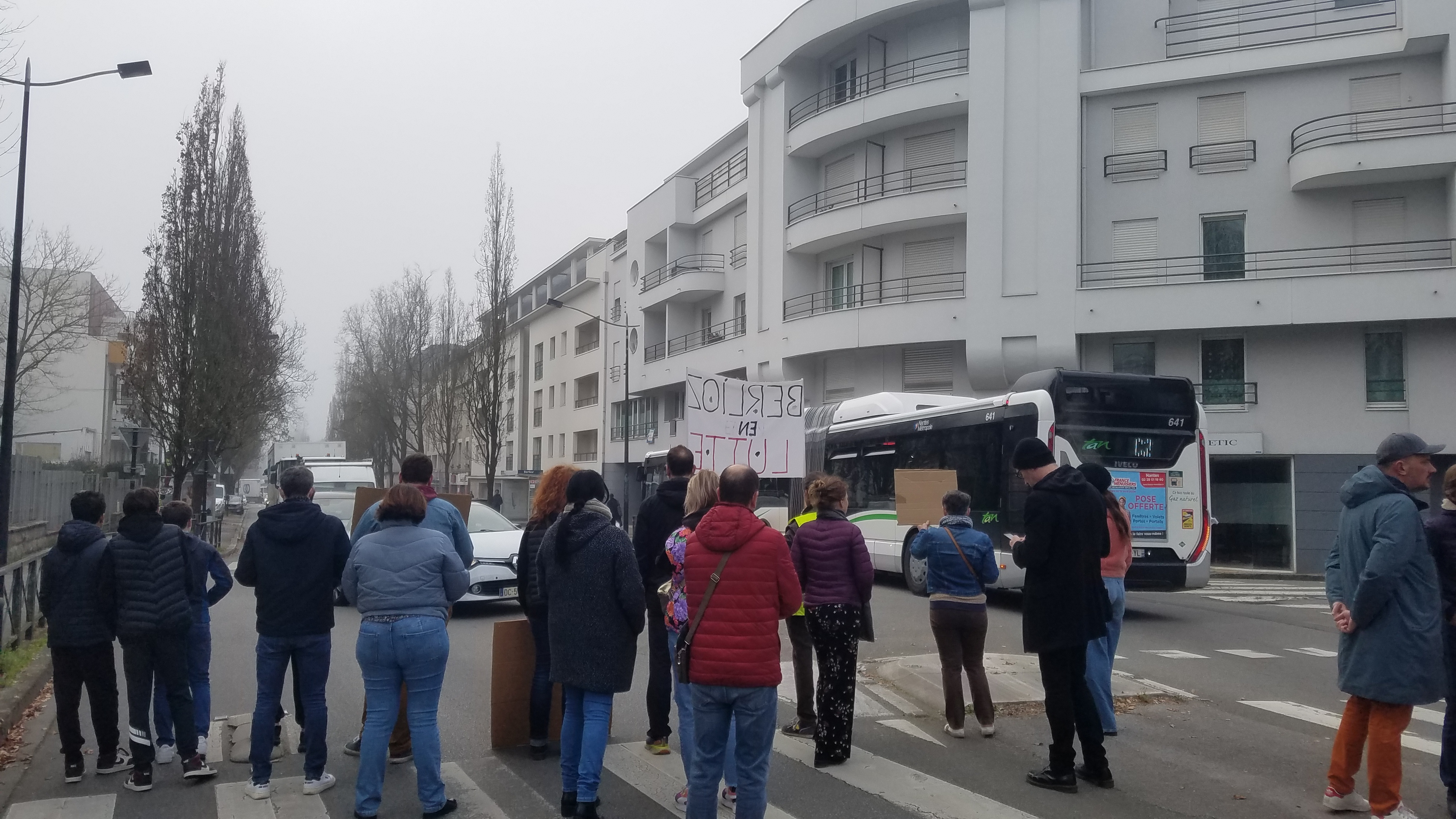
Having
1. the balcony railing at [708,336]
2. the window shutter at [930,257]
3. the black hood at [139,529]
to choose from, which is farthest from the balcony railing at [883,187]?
the black hood at [139,529]

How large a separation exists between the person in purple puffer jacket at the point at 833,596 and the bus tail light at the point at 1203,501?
9853 millimetres

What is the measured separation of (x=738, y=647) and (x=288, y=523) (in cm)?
285

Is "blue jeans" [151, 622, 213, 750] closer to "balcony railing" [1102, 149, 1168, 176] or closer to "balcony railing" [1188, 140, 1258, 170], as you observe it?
"balcony railing" [1102, 149, 1168, 176]

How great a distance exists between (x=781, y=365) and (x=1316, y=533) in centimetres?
1484

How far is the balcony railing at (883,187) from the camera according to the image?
2856 centimetres

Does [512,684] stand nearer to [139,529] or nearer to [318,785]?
[318,785]

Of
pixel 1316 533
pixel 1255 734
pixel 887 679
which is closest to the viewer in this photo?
pixel 1255 734

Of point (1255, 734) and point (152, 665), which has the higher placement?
point (152, 665)

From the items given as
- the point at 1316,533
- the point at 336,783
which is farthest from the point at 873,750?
the point at 1316,533

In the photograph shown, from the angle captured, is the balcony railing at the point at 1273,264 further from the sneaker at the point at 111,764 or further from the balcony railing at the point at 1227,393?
the sneaker at the point at 111,764

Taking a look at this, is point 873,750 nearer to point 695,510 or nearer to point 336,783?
point 695,510

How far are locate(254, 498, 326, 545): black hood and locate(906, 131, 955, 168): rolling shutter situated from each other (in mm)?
25138

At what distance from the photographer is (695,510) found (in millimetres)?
5875

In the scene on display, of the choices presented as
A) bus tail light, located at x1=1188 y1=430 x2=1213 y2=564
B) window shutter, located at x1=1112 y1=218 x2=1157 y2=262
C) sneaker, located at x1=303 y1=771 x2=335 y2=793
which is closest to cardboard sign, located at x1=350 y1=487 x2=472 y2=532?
sneaker, located at x1=303 y1=771 x2=335 y2=793
